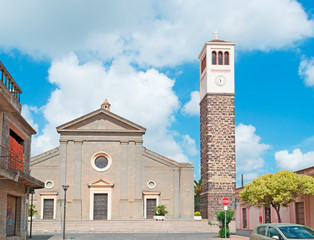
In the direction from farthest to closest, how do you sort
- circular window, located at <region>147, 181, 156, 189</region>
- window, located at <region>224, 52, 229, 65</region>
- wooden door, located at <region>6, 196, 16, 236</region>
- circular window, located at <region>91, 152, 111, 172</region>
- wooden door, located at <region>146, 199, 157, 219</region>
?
1. window, located at <region>224, 52, 229, 65</region>
2. circular window, located at <region>147, 181, 156, 189</region>
3. wooden door, located at <region>146, 199, 157, 219</region>
4. circular window, located at <region>91, 152, 111, 172</region>
5. wooden door, located at <region>6, 196, 16, 236</region>

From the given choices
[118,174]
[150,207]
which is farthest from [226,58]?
[150,207]

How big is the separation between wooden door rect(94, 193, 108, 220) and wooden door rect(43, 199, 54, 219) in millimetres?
4313

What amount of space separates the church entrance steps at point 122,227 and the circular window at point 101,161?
251 inches

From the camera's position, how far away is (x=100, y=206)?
44.8 metres

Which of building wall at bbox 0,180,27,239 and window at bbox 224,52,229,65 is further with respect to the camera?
window at bbox 224,52,229,65

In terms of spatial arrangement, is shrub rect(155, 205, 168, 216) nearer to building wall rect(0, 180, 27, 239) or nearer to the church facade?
the church facade

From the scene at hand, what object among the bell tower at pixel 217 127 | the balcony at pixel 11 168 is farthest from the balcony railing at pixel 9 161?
the bell tower at pixel 217 127

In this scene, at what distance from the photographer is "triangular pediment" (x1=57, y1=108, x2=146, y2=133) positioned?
45562 mm

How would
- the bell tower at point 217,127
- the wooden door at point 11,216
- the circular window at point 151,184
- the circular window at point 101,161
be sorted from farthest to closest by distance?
1. the bell tower at point 217,127
2. the circular window at point 151,184
3. the circular window at point 101,161
4. the wooden door at point 11,216

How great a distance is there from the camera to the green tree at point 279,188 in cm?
2439

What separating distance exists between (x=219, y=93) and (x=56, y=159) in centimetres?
1749

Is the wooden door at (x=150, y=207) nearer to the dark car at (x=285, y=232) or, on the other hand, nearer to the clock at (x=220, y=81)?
the clock at (x=220, y=81)

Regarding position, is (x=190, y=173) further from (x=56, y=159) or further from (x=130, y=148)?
(x=56, y=159)

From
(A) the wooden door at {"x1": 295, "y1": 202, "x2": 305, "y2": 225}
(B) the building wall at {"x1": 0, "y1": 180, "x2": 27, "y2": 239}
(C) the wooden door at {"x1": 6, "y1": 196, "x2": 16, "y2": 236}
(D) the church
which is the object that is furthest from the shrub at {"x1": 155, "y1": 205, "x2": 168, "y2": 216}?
(C) the wooden door at {"x1": 6, "y1": 196, "x2": 16, "y2": 236}
